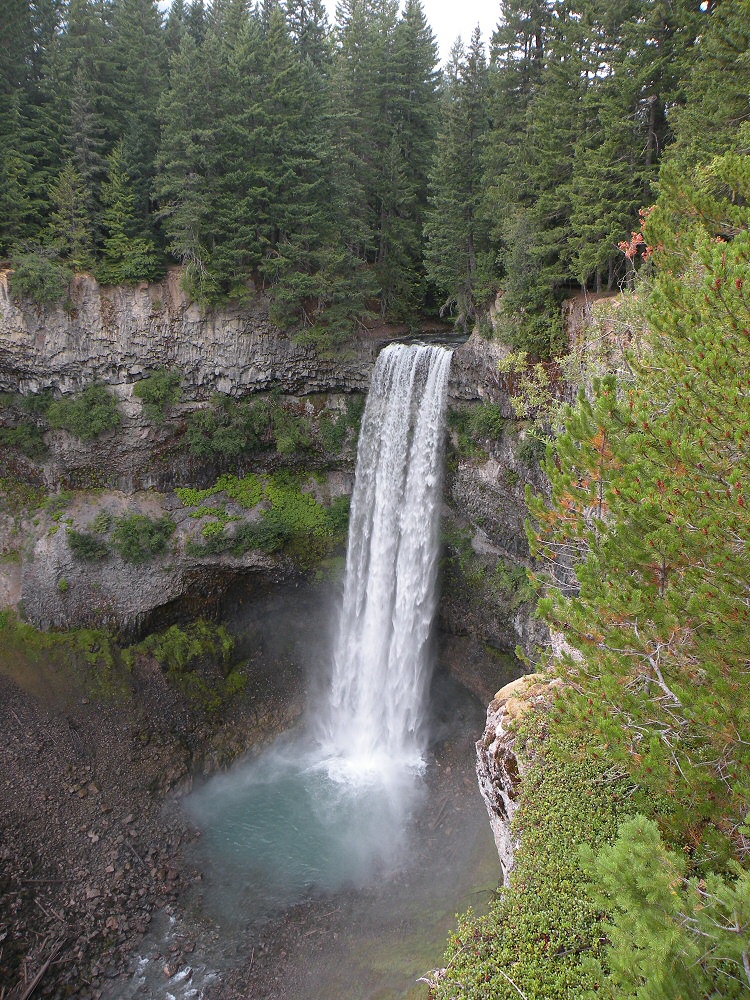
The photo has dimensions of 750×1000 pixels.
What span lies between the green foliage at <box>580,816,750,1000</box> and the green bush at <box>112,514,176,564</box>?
1895 centimetres

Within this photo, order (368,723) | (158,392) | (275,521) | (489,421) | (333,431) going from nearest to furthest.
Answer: (489,421), (368,723), (158,392), (275,521), (333,431)

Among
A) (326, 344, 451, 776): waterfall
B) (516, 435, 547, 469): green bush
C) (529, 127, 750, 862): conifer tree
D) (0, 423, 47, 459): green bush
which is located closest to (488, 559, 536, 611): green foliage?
(326, 344, 451, 776): waterfall

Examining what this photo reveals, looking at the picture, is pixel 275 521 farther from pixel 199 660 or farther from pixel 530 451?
pixel 530 451

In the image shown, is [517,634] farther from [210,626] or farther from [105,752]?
[105,752]

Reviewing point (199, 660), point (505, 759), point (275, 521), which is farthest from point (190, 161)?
point (505, 759)

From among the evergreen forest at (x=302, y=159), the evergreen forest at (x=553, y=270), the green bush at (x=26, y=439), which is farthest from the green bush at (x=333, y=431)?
the green bush at (x=26, y=439)

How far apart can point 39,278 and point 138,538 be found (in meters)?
9.60

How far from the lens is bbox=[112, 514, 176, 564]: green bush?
20.0m

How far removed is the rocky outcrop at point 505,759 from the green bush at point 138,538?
14590mm

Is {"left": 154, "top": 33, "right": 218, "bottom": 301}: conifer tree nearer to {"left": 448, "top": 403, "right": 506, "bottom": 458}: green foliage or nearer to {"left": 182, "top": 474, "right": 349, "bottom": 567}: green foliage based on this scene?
{"left": 182, "top": 474, "right": 349, "bottom": 567}: green foliage

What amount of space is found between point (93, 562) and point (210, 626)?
15.5ft

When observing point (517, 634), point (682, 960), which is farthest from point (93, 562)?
point (682, 960)

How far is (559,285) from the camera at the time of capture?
17188mm

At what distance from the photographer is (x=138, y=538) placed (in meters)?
20.2
